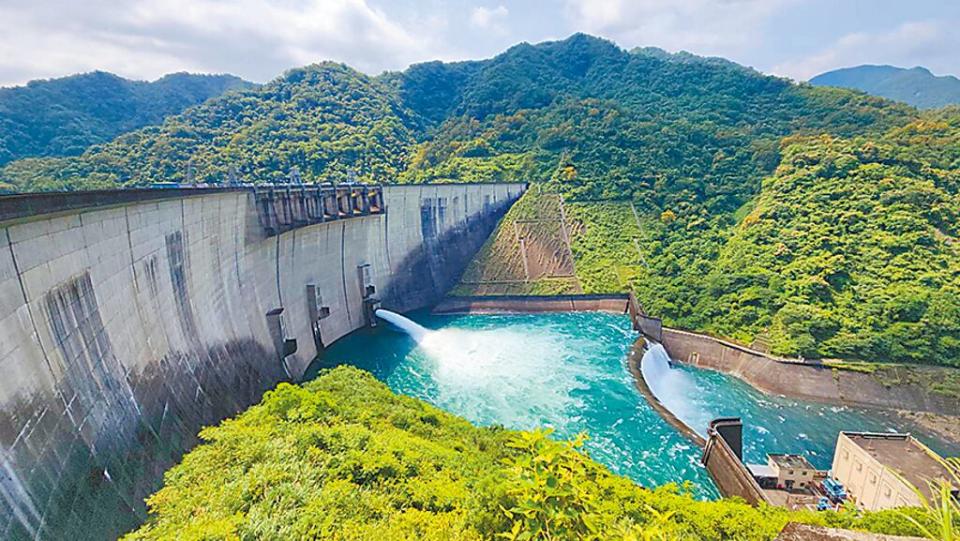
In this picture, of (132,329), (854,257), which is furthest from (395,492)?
(854,257)

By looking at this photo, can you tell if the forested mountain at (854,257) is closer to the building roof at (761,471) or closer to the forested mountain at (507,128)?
the forested mountain at (507,128)

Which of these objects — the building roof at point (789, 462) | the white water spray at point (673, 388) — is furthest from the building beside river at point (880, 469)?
the white water spray at point (673, 388)

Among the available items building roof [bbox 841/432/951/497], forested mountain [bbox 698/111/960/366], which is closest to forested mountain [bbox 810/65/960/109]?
forested mountain [bbox 698/111/960/366]

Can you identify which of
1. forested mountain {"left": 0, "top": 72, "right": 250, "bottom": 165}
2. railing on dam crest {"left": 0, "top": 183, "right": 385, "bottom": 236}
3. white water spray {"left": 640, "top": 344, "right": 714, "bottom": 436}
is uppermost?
forested mountain {"left": 0, "top": 72, "right": 250, "bottom": 165}

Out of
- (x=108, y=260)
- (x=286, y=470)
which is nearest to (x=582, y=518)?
(x=286, y=470)

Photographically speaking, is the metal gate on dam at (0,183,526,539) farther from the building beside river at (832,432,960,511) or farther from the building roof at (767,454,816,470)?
the building beside river at (832,432,960,511)

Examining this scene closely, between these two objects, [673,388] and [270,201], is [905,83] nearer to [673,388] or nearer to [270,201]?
[673,388]

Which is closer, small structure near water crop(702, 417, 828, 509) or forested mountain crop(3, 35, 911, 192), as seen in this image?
small structure near water crop(702, 417, 828, 509)
